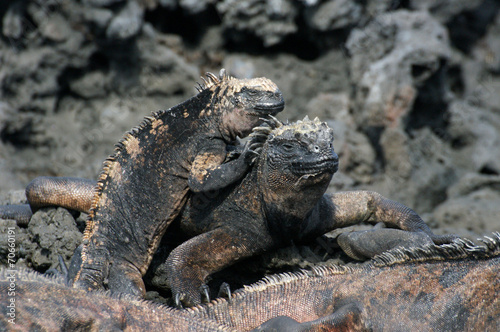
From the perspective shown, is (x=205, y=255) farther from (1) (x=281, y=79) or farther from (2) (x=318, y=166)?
(1) (x=281, y=79)

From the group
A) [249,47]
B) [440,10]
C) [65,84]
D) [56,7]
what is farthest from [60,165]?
[440,10]

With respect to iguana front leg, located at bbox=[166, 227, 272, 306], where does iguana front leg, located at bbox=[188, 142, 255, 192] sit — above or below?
above

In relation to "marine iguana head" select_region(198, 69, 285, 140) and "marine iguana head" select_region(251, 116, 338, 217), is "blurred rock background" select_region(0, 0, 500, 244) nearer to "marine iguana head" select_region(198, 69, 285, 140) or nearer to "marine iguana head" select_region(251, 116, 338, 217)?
"marine iguana head" select_region(198, 69, 285, 140)

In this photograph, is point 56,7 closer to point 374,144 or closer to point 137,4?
point 137,4

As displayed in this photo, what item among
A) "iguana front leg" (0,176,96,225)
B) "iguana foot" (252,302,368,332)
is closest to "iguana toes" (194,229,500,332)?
"iguana foot" (252,302,368,332)

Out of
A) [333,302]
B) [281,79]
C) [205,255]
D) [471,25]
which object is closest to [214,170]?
[205,255]

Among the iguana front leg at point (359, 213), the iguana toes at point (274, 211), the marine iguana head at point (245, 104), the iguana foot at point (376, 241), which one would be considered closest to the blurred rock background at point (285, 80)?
the iguana front leg at point (359, 213)
